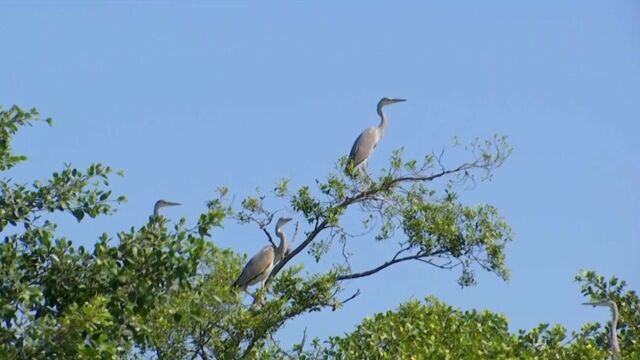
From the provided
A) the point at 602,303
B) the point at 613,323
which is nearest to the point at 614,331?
the point at 613,323

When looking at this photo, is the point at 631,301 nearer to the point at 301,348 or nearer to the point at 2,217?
the point at 301,348

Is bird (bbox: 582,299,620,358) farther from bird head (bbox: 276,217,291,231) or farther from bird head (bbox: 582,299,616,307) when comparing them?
bird head (bbox: 276,217,291,231)

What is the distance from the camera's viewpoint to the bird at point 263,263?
16.2 meters

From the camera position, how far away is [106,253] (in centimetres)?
969

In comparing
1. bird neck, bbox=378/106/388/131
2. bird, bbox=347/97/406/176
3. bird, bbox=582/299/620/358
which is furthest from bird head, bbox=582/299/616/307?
bird neck, bbox=378/106/388/131

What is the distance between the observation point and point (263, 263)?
1662 centimetres

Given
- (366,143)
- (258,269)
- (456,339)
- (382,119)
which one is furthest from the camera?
(382,119)

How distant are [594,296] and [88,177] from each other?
18.9 feet

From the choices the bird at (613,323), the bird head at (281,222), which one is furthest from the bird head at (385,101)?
the bird at (613,323)

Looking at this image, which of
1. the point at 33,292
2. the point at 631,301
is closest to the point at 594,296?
the point at 631,301

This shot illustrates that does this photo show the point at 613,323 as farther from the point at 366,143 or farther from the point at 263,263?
the point at 366,143

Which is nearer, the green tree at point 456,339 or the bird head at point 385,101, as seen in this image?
the green tree at point 456,339

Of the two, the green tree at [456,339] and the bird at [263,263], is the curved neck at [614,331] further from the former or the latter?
the bird at [263,263]

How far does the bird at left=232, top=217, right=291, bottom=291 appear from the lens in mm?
16250
